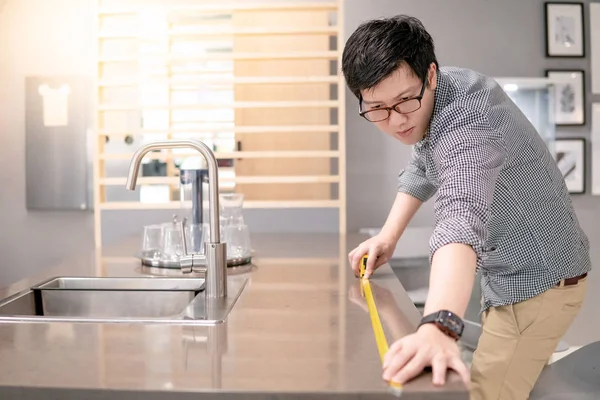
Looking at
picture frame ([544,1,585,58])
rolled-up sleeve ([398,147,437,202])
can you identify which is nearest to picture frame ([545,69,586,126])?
picture frame ([544,1,585,58])

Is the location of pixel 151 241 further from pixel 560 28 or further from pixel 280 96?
pixel 560 28

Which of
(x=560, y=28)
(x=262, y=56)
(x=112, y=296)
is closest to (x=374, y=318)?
(x=112, y=296)

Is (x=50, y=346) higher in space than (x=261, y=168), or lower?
lower

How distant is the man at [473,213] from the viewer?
0.99 metres

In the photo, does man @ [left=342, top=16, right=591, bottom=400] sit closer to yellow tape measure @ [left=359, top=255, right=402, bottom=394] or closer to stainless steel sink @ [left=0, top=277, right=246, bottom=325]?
yellow tape measure @ [left=359, top=255, right=402, bottom=394]

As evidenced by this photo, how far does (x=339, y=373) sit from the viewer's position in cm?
85

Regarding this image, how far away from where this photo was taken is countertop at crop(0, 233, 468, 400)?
795 millimetres

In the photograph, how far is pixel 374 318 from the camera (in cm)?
117

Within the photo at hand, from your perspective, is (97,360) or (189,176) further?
(189,176)

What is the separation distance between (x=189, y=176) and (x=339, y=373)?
126 centimetres

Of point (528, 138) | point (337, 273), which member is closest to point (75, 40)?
point (337, 273)

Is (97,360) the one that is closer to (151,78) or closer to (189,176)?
(189,176)

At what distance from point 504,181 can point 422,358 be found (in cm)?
72

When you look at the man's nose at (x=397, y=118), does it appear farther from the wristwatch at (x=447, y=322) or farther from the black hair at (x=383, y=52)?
the wristwatch at (x=447, y=322)
